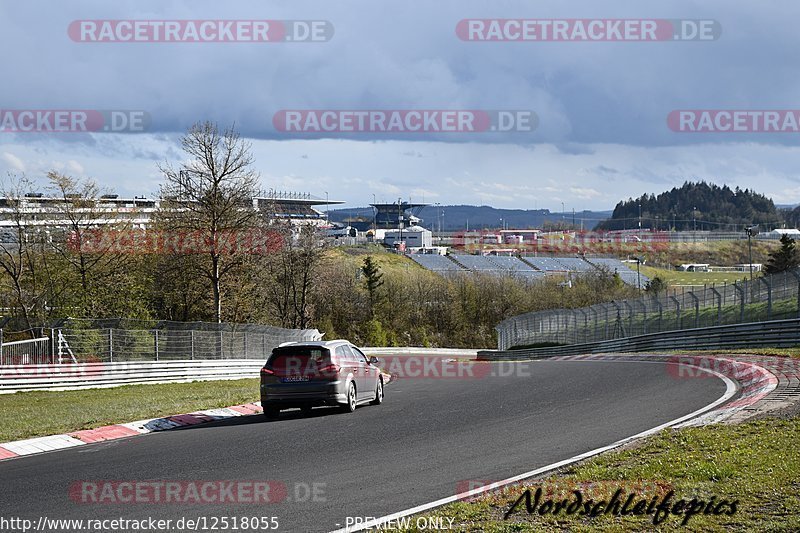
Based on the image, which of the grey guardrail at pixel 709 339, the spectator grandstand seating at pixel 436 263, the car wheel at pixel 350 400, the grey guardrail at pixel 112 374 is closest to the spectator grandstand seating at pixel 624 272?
the spectator grandstand seating at pixel 436 263

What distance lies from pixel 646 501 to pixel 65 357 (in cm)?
2558

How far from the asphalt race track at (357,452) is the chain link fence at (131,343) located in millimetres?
12973

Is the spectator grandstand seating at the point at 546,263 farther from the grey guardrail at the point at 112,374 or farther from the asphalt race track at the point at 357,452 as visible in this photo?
the asphalt race track at the point at 357,452

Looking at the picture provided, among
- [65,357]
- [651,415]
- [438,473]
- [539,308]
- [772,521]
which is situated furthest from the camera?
[539,308]

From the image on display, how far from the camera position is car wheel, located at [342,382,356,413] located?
60.7ft

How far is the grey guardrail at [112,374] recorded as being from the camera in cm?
2706

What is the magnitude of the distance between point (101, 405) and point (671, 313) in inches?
1084

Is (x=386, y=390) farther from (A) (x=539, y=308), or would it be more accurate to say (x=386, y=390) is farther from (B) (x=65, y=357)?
(A) (x=539, y=308)

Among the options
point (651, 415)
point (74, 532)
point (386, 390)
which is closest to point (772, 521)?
point (74, 532)

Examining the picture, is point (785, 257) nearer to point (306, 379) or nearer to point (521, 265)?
point (521, 265)

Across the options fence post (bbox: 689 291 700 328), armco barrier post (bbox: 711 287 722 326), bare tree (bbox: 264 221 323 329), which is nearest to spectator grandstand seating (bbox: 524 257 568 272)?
bare tree (bbox: 264 221 323 329)

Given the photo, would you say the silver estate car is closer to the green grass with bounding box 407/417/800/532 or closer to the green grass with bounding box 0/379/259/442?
the green grass with bounding box 0/379/259/442

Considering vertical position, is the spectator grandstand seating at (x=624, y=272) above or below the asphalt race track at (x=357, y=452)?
above

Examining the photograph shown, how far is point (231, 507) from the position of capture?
860 centimetres
